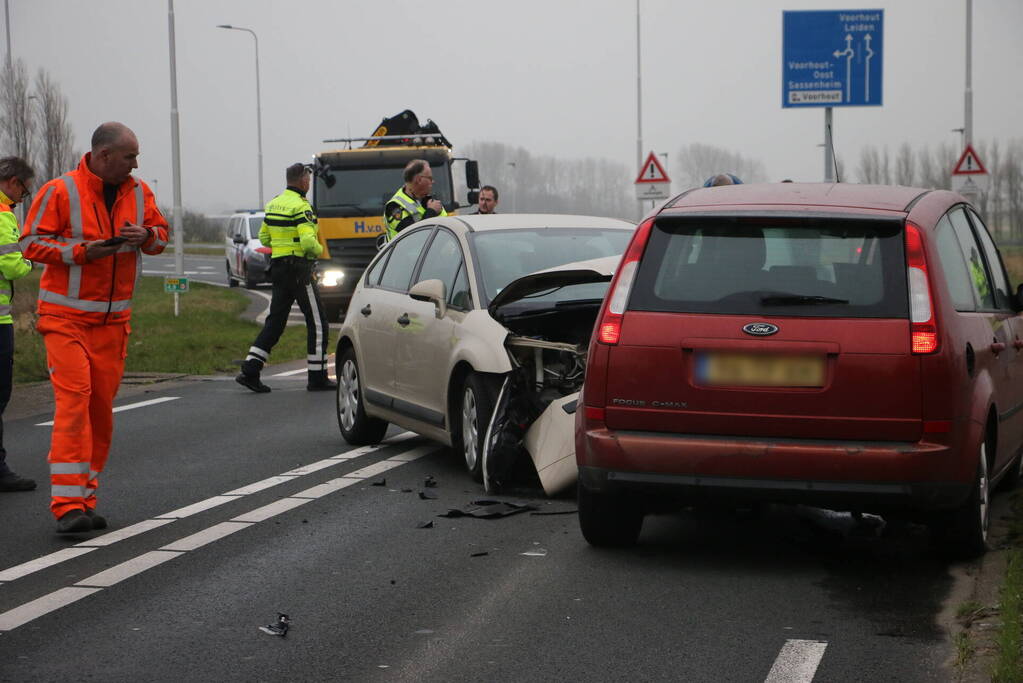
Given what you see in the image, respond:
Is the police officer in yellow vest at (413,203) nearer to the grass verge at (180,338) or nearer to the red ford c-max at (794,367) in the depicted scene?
the grass verge at (180,338)

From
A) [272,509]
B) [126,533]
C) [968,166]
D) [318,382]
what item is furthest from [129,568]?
[968,166]

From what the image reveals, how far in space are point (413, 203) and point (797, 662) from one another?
8.97 metres

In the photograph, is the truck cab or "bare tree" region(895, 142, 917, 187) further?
"bare tree" region(895, 142, 917, 187)

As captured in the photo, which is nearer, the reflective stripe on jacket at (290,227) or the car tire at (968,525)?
the car tire at (968,525)

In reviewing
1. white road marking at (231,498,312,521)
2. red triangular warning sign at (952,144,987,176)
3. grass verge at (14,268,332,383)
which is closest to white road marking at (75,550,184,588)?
white road marking at (231,498,312,521)

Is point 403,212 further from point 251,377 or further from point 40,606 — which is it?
point 40,606

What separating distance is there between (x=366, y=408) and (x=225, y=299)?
21.5m

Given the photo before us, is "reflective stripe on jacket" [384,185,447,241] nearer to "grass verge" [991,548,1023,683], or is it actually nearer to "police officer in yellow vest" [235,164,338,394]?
"police officer in yellow vest" [235,164,338,394]

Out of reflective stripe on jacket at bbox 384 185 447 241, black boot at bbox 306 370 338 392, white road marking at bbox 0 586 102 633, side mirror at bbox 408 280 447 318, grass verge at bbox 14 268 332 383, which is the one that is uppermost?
reflective stripe on jacket at bbox 384 185 447 241

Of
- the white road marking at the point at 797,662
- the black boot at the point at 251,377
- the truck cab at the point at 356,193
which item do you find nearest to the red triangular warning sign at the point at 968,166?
the truck cab at the point at 356,193

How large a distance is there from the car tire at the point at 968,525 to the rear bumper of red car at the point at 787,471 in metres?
0.17

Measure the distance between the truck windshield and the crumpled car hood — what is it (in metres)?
14.3

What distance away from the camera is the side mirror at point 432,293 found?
28.0ft

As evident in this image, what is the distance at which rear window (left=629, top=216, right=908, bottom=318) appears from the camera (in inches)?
229
